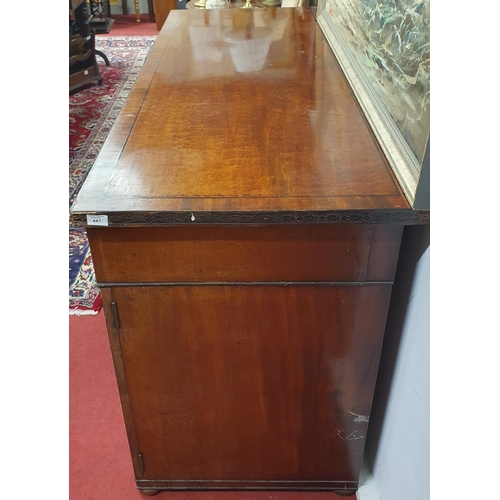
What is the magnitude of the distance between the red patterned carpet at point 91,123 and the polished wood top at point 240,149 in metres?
0.77

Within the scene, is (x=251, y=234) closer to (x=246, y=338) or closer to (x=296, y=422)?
(x=246, y=338)

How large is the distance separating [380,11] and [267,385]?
719mm

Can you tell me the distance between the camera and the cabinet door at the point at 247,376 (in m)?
0.86

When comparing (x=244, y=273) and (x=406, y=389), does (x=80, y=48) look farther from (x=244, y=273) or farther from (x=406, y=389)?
(x=406, y=389)

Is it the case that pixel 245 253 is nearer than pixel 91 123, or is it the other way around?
pixel 245 253

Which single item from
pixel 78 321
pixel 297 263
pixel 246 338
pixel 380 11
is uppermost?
pixel 380 11

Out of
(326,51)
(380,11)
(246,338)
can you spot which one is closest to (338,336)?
(246,338)

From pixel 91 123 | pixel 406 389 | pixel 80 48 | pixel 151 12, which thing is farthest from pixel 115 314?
pixel 151 12

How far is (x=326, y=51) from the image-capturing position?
4.70 ft

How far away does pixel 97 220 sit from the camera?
0.74m

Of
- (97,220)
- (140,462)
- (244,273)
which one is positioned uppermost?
(97,220)

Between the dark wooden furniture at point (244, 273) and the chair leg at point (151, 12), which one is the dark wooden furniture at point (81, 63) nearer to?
the chair leg at point (151, 12)

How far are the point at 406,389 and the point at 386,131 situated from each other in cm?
45

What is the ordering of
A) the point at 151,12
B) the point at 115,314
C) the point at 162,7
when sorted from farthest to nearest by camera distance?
the point at 151,12
the point at 162,7
the point at 115,314
